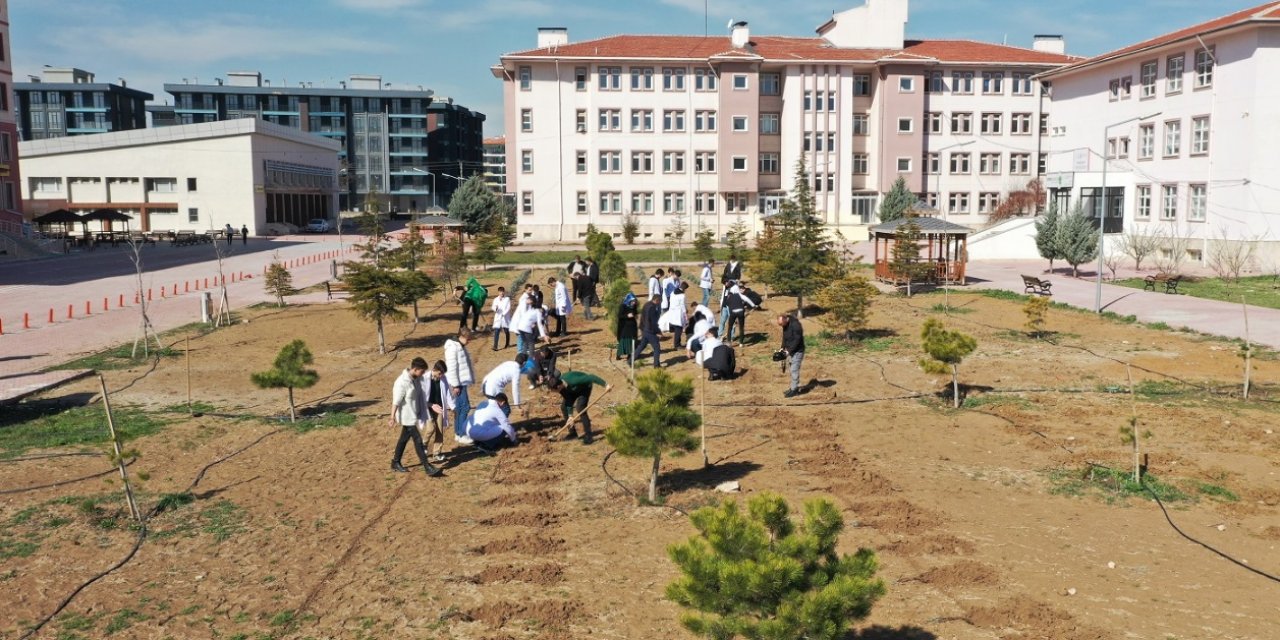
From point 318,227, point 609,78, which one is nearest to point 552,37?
point 609,78

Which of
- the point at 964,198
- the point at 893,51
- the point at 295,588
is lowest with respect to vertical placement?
the point at 295,588

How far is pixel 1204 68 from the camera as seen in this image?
41594mm

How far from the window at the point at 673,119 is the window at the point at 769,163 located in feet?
19.7

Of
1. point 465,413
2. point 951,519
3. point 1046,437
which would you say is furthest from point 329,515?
point 1046,437

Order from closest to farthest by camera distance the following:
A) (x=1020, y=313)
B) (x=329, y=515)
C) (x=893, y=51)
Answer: (x=329, y=515) < (x=1020, y=313) < (x=893, y=51)

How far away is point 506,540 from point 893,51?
2535 inches

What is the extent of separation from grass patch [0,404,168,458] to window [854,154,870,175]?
192 ft

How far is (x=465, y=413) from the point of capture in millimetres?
13961

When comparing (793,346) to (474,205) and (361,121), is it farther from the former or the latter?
(361,121)

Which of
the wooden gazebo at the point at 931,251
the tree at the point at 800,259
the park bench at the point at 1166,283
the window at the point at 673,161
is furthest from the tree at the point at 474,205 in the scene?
the park bench at the point at 1166,283

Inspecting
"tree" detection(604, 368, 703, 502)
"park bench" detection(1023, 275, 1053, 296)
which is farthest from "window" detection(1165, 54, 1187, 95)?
"tree" detection(604, 368, 703, 502)

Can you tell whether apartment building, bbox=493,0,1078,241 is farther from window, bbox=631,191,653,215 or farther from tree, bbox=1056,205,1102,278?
tree, bbox=1056,205,1102,278

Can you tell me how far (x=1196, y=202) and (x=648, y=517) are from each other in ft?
132

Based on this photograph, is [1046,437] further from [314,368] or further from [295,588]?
[314,368]
